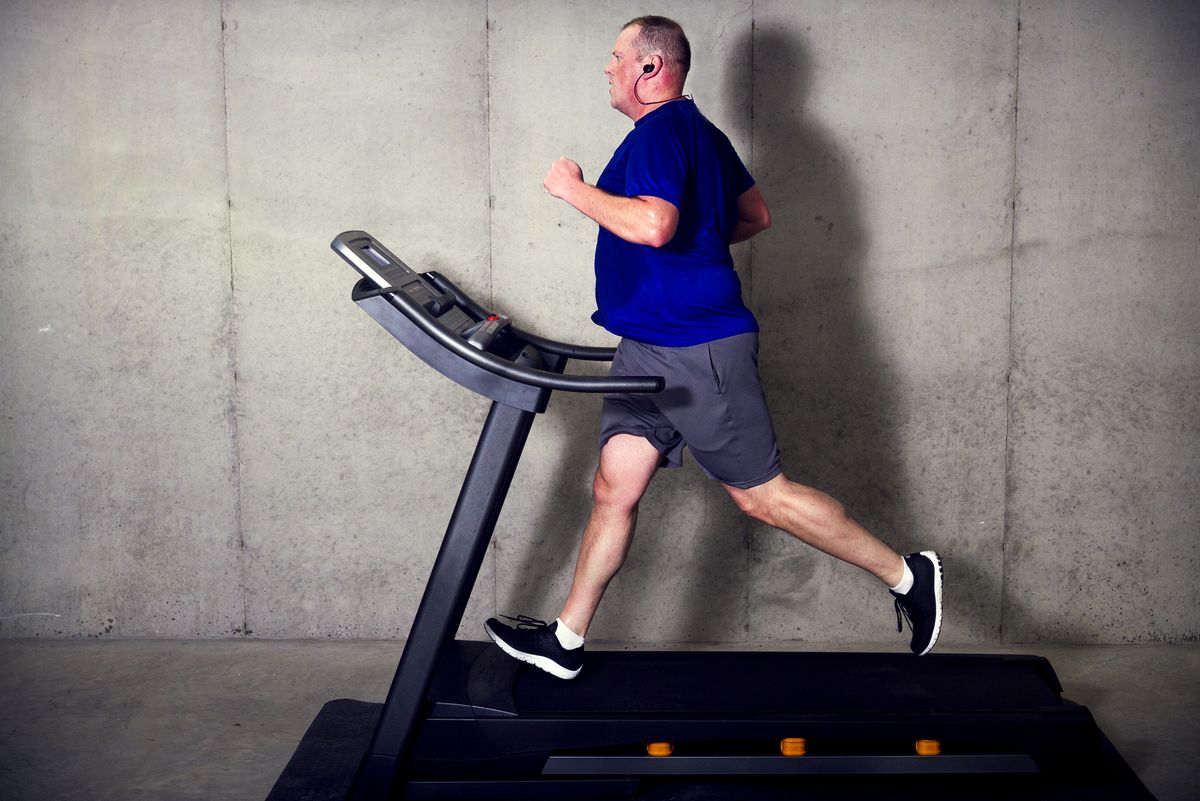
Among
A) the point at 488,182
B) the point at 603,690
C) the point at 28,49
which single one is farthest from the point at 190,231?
the point at 603,690

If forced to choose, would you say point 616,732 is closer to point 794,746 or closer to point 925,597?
point 794,746

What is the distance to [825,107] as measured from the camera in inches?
122

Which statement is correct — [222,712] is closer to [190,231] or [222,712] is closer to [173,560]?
[173,560]

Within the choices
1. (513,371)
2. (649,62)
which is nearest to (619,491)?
(513,371)

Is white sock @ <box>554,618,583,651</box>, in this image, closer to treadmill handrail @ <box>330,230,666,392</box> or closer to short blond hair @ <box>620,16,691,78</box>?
treadmill handrail @ <box>330,230,666,392</box>

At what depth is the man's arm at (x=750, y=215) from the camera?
8.91 feet

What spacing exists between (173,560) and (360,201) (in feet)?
4.16

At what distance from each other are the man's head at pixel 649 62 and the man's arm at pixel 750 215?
383 millimetres

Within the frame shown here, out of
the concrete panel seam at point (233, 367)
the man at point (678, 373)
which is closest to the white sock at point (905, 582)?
the man at point (678, 373)

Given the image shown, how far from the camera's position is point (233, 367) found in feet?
10.5

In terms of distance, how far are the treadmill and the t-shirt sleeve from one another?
432 millimetres

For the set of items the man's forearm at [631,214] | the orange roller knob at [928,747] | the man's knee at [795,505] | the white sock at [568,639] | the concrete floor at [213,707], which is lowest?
the concrete floor at [213,707]

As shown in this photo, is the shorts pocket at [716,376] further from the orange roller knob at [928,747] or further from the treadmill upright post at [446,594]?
the orange roller knob at [928,747]

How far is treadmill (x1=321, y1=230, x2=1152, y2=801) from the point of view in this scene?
2199 mm
